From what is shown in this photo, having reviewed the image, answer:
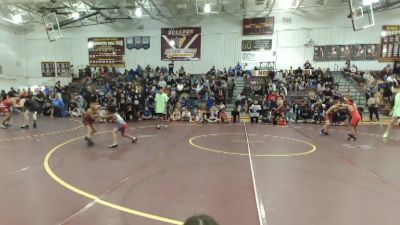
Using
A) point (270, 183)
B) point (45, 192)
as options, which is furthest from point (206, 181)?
point (45, 192)

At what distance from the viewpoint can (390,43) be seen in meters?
21.5

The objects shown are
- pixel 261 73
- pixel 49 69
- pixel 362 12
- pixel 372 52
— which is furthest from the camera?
pixel 49 69

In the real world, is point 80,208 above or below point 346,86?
below

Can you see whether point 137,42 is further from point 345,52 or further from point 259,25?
point 345,52

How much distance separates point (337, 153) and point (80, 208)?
631 cm

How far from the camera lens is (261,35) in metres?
23.2

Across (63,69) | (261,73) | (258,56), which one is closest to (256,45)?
(258,56)

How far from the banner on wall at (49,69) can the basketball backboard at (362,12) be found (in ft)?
78.0

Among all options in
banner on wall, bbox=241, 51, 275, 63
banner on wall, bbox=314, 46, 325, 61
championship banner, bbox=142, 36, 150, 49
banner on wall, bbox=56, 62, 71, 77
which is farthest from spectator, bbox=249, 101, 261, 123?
banner on wall, bbox=56, 62, 71, 77

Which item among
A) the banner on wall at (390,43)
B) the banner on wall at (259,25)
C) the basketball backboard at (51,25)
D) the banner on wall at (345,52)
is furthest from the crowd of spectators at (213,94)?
the basketball backboard at (51,25)

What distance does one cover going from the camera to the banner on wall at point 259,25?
23000 millimetres

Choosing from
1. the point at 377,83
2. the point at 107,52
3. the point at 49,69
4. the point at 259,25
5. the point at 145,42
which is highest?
the point at 259,25

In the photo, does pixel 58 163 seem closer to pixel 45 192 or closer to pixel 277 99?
pixel 45 192

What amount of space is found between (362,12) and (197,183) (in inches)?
491
